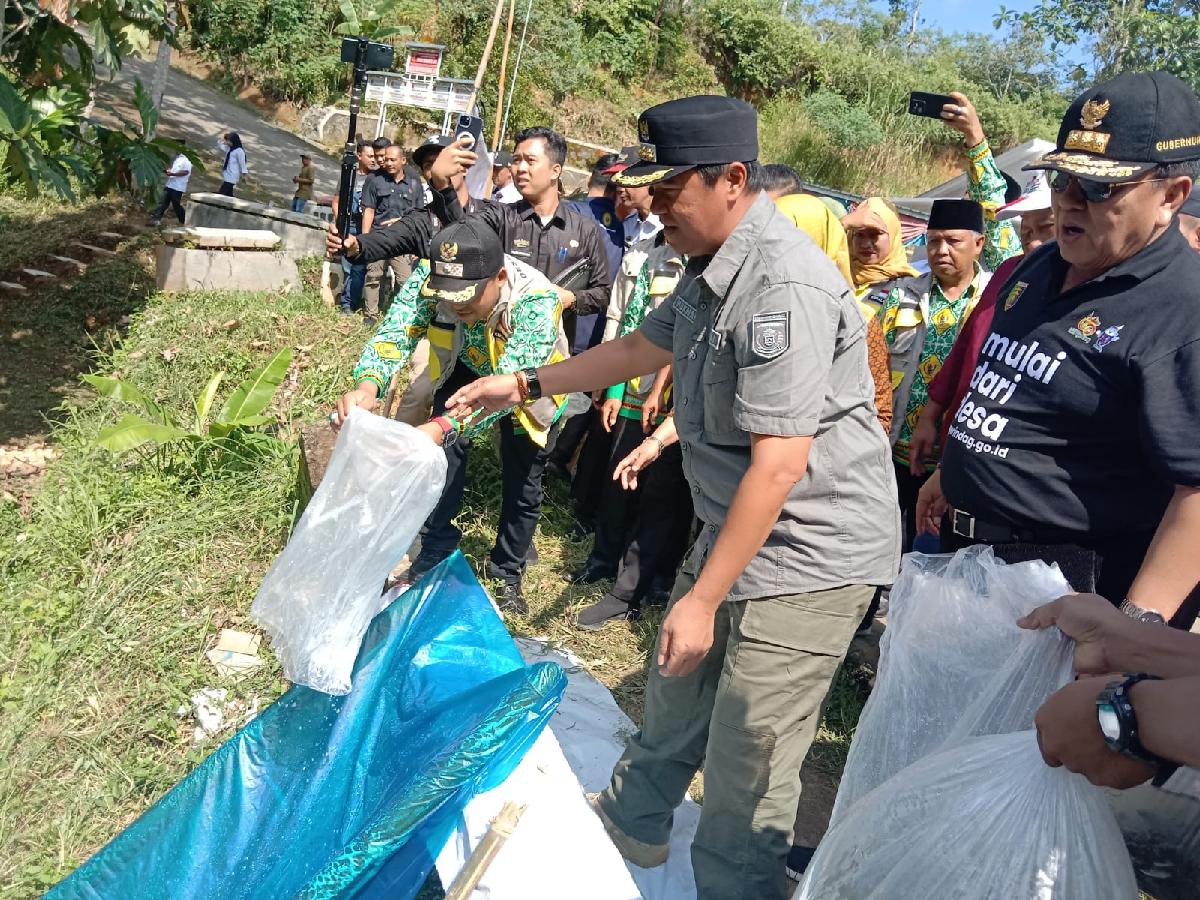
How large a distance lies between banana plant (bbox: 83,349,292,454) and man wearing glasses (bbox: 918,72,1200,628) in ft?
10.9

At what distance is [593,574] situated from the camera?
4203 mm

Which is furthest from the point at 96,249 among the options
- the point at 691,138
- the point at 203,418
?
the point at 691,138

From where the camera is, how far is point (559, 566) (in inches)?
172

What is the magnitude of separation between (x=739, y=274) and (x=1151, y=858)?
3.83ft

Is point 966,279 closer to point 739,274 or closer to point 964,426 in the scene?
point 964,426

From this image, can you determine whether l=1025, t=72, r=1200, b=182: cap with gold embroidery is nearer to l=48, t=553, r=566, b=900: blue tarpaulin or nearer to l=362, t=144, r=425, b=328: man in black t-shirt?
l=48, t=553, r=566, b=900: blue tarpaulin

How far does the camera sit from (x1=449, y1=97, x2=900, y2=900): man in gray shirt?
1.84 meters

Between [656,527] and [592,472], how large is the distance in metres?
0.74

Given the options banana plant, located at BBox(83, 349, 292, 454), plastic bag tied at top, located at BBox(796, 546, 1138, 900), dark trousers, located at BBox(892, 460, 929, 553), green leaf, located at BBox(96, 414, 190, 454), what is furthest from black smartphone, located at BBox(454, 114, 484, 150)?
plastic bag tied at top, located at BBox(796, 546, 1138, 900)

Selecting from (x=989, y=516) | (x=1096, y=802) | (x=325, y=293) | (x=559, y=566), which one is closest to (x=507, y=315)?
(x=559, y=566)

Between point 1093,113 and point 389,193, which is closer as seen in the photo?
point 1093,113

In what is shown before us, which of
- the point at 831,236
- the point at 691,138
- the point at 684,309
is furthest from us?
the point at 831,236

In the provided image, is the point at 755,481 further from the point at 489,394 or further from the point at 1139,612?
the point at 489,394

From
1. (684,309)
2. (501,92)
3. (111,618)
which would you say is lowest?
(111,618)
